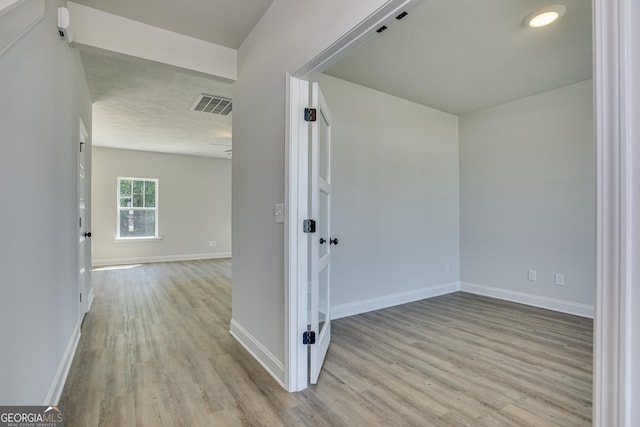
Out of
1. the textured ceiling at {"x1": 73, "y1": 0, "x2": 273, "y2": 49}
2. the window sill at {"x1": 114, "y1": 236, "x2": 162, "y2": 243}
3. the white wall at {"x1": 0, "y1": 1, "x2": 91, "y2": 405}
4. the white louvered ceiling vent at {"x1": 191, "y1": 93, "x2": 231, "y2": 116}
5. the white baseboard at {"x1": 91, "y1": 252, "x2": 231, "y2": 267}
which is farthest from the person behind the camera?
the window sill at {"x1": 114, "y1": 236, "x2": 162, "y2": 243}

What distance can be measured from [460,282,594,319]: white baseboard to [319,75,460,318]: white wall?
11.0 inches

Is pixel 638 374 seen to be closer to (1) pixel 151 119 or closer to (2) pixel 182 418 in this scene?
(2) pixel 182 418

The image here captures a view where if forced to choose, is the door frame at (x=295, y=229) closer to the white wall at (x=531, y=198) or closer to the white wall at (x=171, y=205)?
the white wall at (x=531, y=198)

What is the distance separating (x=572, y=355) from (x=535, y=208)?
76.7 inches

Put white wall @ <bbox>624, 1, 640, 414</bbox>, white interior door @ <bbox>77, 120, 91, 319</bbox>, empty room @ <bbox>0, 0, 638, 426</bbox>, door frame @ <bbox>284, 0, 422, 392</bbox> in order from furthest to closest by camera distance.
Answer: white interior door @ <bbox>77, 120, 91, 319</bbox> → door frame @ <bbox>284, 0, 422, 392</bbox> → empty room @ <bbox>0, 0, 638, 426</bbox> → white wall @ <bbox>624, 1, 640, 414</bbox>

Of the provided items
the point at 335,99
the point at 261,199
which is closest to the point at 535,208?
the point at 335,99

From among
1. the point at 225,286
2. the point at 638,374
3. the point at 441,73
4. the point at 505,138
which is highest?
the point at 441,73

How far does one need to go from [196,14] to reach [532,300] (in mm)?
4714

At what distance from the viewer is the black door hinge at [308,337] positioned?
2.06 meters

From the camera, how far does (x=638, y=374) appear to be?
703 millimetres

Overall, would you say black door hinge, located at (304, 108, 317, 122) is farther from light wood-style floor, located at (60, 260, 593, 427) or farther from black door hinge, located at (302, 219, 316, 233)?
light wood-style floor, located at (60, 260, 593, 427)

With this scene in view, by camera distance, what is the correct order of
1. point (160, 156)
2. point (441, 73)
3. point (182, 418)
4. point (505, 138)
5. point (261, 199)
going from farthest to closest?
point (160, 156)
point (505, 138)
point (441, 73)
point (261, 199)
point (182, 418)

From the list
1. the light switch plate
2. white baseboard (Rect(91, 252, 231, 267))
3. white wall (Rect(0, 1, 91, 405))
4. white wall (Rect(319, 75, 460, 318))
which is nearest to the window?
white baseboard (Rect(91, 252, 231, 267))

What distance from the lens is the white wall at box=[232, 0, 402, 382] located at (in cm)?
193
